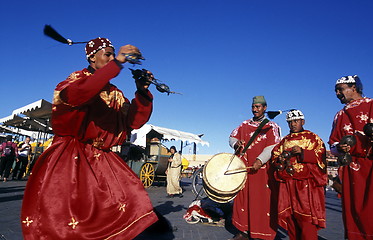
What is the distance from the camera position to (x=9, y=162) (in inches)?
458

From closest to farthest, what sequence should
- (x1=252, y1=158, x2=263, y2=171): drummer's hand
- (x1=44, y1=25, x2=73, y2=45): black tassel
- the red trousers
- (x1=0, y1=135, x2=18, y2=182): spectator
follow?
(x1=44, y1=25, x2=73, y2=45): black tassel, the red trousers, (x1=252, y1=158, x2=263, y2=171): drummer's hand, (x1=0, y1=135, x2=18, y2=182): spectator

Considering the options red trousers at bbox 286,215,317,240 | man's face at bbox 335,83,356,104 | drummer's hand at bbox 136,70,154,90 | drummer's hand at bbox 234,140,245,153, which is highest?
man's face at bbox 335,83,356,104

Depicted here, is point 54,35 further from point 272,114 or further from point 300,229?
point 300,229

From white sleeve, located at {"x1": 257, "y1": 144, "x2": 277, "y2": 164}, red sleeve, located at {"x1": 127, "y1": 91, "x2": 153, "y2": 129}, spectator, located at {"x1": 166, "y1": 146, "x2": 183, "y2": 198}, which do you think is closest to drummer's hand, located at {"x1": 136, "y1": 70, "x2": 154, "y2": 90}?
red sleeve, located at {"x1": 127, "y1": 91, "x2": 153, "y2": 129}

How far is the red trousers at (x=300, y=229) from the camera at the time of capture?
11.2ft

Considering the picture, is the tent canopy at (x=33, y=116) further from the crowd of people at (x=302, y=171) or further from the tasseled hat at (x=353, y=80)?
the tasseled hat at (x=353, y=80)

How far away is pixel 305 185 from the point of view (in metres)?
3.60

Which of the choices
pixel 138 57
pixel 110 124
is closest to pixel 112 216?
pixel 110 124

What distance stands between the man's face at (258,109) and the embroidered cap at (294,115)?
0.56 meters

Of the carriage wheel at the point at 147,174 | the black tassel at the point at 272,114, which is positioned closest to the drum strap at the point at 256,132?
the black tassel at the point at 272,114

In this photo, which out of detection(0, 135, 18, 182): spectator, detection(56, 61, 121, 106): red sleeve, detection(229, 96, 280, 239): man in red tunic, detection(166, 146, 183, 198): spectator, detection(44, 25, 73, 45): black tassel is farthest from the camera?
detection(0, 135, 18, 182): spectator

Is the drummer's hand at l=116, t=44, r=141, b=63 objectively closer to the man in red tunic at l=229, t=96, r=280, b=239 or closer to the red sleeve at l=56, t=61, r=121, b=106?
the red sleeve at l=56, t=61, r=121, b=106

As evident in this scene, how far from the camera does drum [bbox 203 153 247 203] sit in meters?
3.68

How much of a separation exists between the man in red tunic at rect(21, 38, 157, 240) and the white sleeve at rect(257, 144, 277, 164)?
2.34 meters
